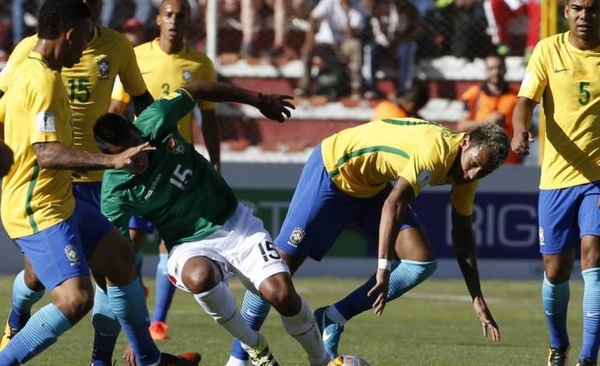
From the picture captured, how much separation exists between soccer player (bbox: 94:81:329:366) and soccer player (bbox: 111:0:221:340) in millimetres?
2896

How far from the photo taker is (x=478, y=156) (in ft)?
25.8

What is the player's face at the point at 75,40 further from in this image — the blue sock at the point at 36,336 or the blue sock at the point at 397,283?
the blue sock at the point at 397,283

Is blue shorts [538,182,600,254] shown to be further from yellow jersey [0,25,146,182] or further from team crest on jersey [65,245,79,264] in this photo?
team crest on jersey [65,245,79,264]

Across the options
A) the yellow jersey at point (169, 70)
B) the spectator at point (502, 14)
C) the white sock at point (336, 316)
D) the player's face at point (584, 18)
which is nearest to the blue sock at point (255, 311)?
the white sock at point (336, 316)

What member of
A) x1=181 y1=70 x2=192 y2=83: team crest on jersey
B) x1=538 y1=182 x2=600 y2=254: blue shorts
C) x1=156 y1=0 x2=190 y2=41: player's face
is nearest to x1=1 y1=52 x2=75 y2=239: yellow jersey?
x1=538 y1=182 x2=600 y2=254: blue shorts

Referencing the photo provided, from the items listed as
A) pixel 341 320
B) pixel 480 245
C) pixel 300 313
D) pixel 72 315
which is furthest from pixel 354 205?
pixel 480 245

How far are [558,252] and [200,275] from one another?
2831 millimetres

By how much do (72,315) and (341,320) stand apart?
2.51 m

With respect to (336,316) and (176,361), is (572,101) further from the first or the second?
(176,361)

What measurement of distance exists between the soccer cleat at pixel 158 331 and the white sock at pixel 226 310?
316 cm

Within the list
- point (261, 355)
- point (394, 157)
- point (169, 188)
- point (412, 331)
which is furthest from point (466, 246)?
point (412, 331)

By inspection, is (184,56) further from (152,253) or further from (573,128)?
(152,253)

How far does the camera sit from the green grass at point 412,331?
32.7 ft

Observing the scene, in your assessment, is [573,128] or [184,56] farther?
[184,56]
